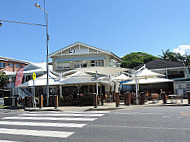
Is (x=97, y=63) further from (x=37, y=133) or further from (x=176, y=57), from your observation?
(x=176, y=57)

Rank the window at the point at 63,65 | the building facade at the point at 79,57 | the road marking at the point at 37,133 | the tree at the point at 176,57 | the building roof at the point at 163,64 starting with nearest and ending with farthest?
the road marking at the point at 37,133 < the building facade at the point at 79,57 < the window at the point at 63,65 < the building roof at the point at 163,64 < the tree at the point at 176,57

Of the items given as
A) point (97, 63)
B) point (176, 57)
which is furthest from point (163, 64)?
point (176, 57)

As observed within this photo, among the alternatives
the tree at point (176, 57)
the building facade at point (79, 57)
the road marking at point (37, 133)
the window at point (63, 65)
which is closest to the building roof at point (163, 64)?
the building facade at point (79, 57)

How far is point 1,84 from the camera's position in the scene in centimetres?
3319

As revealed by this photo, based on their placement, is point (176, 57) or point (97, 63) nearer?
point (97, 63)

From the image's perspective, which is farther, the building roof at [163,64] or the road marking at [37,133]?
the building roof at [163,64]

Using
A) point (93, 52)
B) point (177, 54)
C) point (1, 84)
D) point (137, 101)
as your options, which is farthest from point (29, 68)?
point (177, 54)

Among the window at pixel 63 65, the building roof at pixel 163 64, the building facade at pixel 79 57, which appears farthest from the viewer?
the building roof at pixel 163 64

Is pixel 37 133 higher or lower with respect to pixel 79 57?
lower

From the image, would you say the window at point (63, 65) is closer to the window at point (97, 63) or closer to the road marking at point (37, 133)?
the window at point (97, 63)

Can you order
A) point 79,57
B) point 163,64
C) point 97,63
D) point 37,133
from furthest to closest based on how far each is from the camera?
point 163,64, point 79,57, point 97,63, point 37,133

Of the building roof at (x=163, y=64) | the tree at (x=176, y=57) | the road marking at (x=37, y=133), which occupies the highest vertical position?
the tree at (x=176, y=57)

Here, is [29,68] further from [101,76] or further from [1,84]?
[101,76]

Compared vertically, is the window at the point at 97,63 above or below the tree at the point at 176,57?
below
